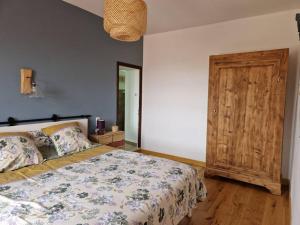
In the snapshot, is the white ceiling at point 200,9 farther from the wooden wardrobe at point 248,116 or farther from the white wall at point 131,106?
the white wall at point 131,106

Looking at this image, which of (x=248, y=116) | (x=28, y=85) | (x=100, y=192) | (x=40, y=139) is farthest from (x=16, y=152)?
(x=248, y=116)

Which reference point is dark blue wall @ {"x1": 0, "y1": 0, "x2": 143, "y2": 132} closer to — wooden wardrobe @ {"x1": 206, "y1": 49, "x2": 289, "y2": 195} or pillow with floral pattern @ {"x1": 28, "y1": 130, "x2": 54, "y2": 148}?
pillow with floral pattern @ {"x1": 28, "y1": 130, "x2": 54, "y2": 148}

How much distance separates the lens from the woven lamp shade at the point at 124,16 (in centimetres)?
172

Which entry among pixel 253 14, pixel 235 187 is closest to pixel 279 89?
pixel 253 14

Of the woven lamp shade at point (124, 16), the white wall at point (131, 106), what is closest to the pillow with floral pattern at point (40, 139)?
the woven lamp shade at point (124, 16)

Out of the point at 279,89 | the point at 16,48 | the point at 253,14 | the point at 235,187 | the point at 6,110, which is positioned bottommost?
the point at 235,187

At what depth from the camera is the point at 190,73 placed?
3953 mm

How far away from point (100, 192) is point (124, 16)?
1.44 m

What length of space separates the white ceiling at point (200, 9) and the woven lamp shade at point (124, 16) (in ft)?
4.22

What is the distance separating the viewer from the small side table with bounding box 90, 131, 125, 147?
3348mm

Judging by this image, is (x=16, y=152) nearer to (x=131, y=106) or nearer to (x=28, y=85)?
(x=28, y=85)

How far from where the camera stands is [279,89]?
2725 mm

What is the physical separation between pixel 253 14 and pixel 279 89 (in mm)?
1333

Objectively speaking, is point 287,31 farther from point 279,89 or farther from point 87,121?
point 87,121
